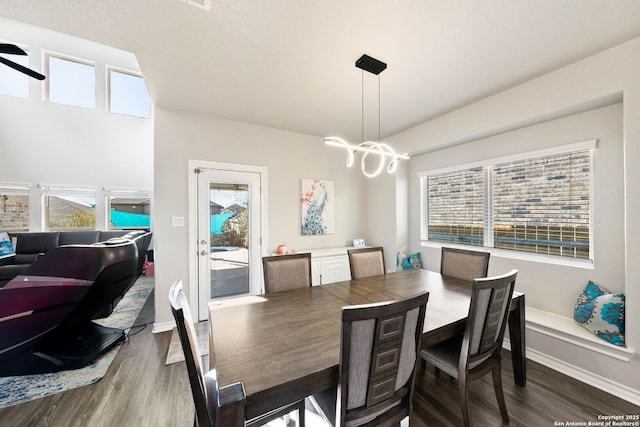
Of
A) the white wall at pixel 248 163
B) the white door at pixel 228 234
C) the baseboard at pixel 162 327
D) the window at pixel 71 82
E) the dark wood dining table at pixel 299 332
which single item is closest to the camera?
the dark wood dining table at pixel 299 332

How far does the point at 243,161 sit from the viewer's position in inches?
136

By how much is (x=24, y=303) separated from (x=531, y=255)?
496 centimetres

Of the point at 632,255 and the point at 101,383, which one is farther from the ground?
the point at 632,255

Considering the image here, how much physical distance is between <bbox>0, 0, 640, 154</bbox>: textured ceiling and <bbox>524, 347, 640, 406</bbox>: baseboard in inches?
107

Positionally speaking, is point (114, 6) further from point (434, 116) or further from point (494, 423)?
point (494, 423)

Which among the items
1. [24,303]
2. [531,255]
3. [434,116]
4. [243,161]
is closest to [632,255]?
[531,255]

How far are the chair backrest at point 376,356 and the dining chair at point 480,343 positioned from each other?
1.68ft

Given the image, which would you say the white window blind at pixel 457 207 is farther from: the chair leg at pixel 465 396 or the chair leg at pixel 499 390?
the chair leg at pixel 465 396

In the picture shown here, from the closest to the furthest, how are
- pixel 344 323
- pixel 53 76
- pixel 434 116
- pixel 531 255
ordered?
1. pixel 344 323
2. pixel 531 255
3. pixel 434 116
4. pixel 53 76

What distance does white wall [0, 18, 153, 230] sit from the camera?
15.6ft

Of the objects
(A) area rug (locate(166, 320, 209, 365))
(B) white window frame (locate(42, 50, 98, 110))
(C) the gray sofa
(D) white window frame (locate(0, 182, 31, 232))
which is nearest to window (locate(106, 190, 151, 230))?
(C) the gray sofa

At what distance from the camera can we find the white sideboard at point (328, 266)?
3590 millimetres

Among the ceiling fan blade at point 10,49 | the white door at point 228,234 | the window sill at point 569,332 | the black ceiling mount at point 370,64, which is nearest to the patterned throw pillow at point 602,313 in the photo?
the window sill at point 569,332

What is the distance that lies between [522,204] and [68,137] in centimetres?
836
